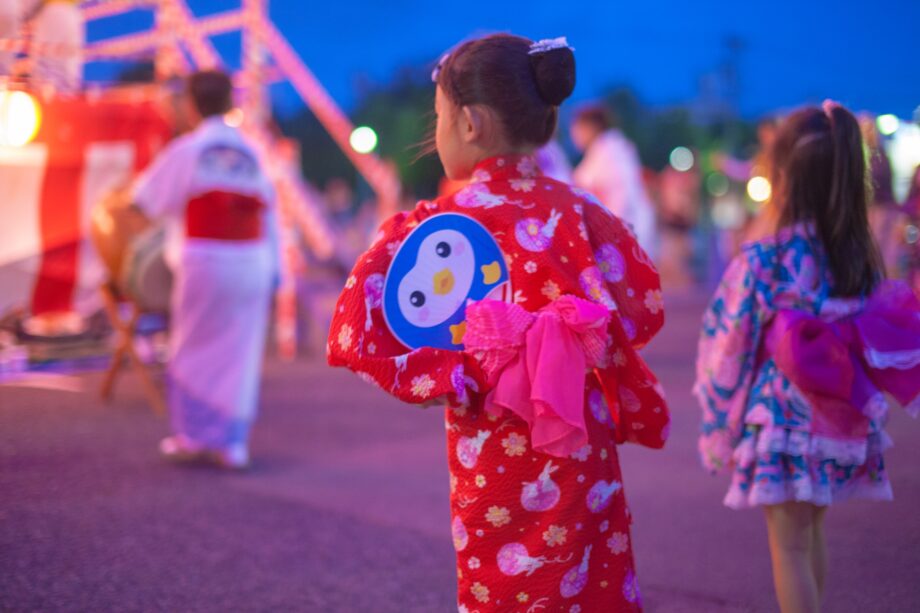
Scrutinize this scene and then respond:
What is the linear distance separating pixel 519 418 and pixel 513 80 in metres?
0.71

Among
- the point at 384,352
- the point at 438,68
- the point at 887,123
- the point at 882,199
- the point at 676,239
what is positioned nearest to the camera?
the point at 384,352

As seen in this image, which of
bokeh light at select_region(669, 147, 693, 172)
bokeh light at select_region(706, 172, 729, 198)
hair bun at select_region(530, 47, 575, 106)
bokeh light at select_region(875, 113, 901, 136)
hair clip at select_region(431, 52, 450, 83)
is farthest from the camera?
bokeh light at select_region(706, 172, 729, 198)

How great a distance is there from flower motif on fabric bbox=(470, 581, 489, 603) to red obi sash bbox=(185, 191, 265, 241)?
3412 millimetres

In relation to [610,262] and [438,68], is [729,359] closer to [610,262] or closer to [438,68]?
[610,262]

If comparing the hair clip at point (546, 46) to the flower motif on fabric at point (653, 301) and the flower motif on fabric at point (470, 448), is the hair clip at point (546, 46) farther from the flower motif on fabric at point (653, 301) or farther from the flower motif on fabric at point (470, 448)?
the flower motif on fabric at point (470, 448)

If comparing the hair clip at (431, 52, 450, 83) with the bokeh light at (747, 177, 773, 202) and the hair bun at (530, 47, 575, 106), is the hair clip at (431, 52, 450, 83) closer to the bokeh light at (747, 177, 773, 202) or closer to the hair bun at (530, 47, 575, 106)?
the hair bun at (530, 47, 575, 106)

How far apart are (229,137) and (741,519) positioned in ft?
10.1

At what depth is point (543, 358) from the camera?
6.31 ft

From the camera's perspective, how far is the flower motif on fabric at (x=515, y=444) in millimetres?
2039

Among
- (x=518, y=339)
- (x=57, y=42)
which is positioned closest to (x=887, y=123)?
(x=518, y=339)

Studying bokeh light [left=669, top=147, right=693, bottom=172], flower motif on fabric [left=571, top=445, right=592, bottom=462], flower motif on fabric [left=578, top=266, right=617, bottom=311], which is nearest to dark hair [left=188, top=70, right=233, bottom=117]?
flower motif on fabric [left=578, top=266, right=617, bottom=311]

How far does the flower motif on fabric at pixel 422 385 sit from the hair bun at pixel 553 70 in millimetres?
675

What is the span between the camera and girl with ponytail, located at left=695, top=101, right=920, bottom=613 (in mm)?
2549

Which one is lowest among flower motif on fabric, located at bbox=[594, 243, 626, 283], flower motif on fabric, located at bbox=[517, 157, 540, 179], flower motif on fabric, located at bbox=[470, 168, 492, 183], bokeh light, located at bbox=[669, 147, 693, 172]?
flower motif on fabric, located at bbox=[594, 243, 626, 283]
